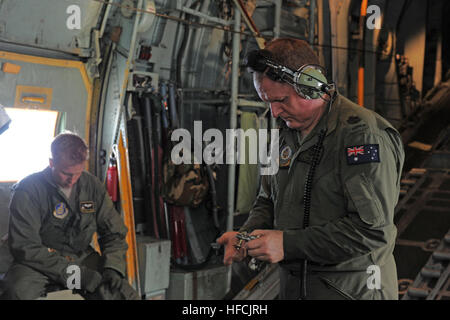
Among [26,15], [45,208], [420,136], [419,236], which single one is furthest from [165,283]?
[420,136]

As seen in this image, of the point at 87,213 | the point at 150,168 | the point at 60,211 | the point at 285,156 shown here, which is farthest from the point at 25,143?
the point at 285,156

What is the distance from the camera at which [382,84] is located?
30.6 feet

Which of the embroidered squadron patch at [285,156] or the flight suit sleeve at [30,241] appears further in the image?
the flight suit sleeve at [30,241]

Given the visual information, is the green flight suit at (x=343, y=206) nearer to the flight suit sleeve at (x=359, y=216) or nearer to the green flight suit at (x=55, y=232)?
the flight suit sleeve at (x=359, y=216)

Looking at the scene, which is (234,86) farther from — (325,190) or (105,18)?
(325,190)

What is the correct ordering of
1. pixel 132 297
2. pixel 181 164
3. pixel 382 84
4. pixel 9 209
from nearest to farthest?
pixel 9 209, pixel 132 297, pixel 181 164, pixel 382 84

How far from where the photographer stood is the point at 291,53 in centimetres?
Answer: 167

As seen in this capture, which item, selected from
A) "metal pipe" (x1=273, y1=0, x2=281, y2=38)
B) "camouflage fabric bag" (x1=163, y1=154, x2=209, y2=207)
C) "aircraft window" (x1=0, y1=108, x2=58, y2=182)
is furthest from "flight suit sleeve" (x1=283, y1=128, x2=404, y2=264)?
"metal pipe" (x1=273, y1=0, x2=281, y2=38)

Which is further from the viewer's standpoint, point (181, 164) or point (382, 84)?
point (382, 84)

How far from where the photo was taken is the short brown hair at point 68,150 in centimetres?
363

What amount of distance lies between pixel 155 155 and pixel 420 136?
4.13 metres

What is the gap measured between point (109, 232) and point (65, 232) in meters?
0.39

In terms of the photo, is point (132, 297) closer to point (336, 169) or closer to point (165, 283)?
point (165, 283)

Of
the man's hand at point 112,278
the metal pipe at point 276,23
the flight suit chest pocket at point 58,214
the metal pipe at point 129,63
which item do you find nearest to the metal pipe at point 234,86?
the metal pipe at point 276,23
